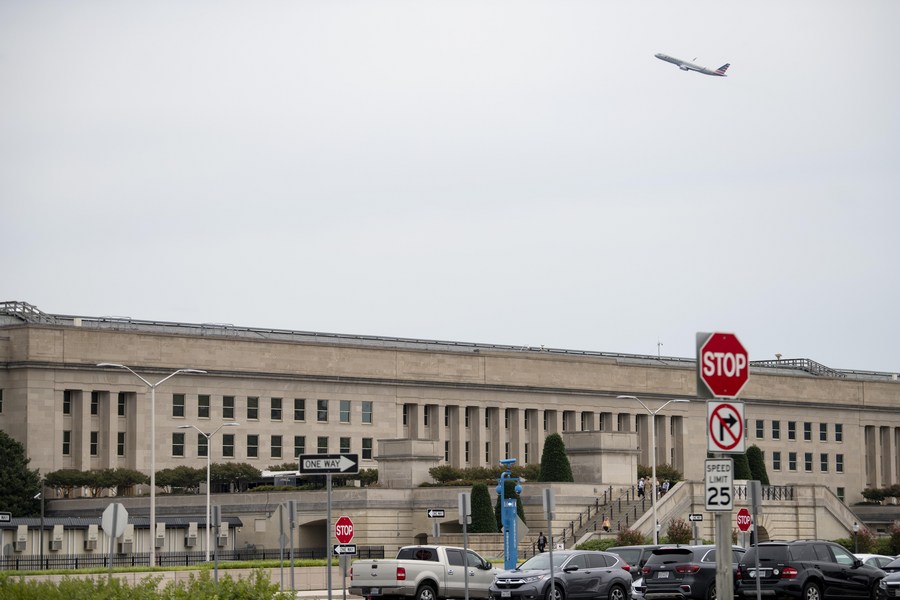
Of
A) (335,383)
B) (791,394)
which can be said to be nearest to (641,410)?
(791,394)

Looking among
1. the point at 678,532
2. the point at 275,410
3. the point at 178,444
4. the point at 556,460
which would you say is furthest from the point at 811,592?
the point at 275,410

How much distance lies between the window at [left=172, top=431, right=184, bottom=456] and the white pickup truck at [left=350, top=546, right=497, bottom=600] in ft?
190

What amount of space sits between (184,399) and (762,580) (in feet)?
219

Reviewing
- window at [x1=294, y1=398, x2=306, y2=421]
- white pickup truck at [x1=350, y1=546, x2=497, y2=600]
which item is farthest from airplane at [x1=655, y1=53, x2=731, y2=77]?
white pickup truck at [x1=350, y1=546, x2=497, y2=600]

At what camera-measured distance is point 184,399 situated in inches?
4011

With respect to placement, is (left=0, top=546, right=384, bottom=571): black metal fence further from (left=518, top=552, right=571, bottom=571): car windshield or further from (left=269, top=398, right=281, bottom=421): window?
(left=269, top=398, right=281, bottom=421): window

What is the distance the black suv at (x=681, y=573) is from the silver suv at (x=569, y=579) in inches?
35.1

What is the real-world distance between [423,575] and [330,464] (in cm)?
1359

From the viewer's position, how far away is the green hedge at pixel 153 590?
2445 cm

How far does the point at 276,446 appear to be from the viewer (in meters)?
105

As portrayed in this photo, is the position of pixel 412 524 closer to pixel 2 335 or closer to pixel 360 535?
pixel 360 535

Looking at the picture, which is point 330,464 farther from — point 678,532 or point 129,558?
point 678,532

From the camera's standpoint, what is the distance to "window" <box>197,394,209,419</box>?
10256 centimetres

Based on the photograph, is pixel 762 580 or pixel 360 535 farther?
pixel 360 535
